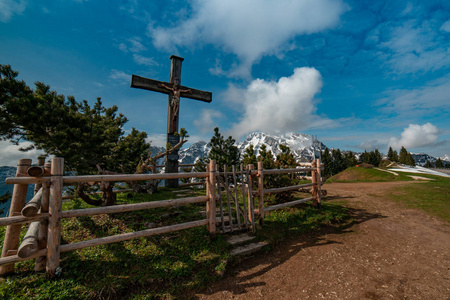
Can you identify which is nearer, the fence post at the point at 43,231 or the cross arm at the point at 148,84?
the fence post at the point at 43,231

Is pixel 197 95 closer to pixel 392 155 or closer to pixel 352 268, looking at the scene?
pixel 352 268

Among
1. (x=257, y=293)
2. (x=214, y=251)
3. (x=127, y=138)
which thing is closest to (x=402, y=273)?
(x=257, y=293)

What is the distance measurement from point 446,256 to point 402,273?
2110mm

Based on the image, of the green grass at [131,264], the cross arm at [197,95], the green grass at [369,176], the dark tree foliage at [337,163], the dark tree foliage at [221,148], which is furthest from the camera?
the dark tree foliage at [337,163]

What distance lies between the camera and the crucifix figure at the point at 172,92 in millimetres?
10031

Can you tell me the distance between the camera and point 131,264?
4.07 metres

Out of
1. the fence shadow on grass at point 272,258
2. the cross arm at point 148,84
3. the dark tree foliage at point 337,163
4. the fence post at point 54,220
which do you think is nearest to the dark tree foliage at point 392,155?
the dark tree foliage at point 337,163

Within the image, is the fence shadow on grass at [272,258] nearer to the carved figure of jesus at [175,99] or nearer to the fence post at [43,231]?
the fence post at [43,231]

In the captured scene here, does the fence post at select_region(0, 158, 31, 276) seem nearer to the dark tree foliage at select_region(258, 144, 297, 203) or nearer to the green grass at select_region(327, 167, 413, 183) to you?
the dark tree foliage at select_region(258, 144, 297, 203)

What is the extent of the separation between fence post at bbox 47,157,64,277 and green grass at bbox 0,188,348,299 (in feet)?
0.86

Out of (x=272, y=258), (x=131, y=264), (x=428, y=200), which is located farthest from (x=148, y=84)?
Result: (x=428, y=200)

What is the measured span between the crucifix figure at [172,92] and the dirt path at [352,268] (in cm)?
672

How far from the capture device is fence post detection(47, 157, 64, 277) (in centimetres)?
352

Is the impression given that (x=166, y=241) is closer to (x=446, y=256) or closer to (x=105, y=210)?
(x=105, y=210)
